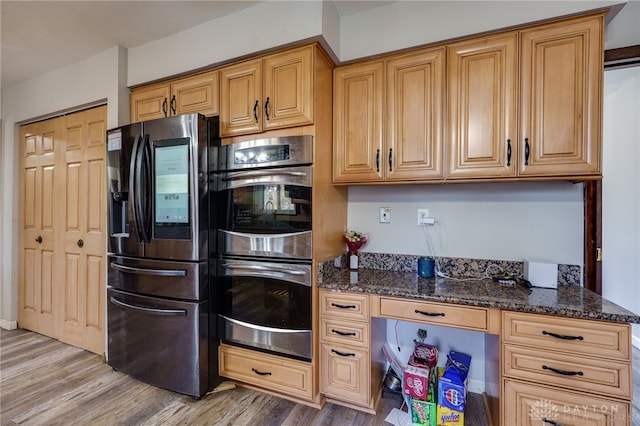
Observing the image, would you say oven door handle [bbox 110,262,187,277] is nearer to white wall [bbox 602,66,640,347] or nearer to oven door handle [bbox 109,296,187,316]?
oven door handle [bbox 109,296,187,316]

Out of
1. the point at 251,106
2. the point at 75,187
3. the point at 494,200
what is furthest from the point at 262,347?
the point at 75,187

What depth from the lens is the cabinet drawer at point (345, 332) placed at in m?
1.71

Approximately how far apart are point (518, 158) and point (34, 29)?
3428 mm

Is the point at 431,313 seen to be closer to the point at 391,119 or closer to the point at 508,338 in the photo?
the point at 508,338

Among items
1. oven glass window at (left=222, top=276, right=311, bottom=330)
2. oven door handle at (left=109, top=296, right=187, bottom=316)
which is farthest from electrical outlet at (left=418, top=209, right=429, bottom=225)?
oven door handle at (left=109, top=296, right=187, bottom=316)

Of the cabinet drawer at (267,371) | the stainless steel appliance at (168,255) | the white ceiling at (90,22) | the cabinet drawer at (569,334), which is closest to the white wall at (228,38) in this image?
the white ceiling at (90,22)

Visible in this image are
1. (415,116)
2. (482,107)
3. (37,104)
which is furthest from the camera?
(37,104)

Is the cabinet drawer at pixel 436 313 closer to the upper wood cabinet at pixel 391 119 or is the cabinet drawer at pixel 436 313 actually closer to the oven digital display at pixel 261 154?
the upper wood cabinet at pixel 391 119

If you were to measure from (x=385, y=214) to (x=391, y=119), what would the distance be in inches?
27.5

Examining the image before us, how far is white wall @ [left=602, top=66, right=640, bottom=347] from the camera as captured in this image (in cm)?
267

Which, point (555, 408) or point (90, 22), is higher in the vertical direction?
point (90, 22)

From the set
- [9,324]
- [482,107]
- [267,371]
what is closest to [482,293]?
[482,107]

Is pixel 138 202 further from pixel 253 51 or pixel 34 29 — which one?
pixel 34 29

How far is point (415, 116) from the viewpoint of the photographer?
1817mm
